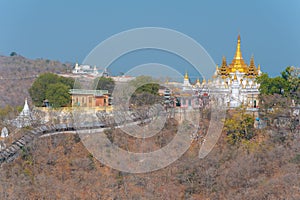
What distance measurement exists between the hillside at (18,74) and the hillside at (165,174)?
15073 mm

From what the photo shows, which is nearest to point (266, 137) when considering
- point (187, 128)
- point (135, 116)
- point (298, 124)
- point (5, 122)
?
point (298, 124)

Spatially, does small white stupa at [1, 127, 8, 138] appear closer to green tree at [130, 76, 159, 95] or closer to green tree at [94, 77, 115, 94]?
green tree at [130, 76, 159, 95]

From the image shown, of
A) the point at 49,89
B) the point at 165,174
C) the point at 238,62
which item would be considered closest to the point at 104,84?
the point at 49,89

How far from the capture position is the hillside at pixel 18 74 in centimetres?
3709

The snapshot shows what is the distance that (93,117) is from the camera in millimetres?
24250

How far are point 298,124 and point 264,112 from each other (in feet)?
4.67

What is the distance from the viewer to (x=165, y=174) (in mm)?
19172

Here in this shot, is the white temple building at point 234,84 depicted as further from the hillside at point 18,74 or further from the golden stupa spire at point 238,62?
the hillside at point 18,74

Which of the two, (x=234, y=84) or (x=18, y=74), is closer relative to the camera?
(x=234, y=84)

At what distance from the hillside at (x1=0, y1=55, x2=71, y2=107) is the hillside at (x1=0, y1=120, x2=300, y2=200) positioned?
593 inches

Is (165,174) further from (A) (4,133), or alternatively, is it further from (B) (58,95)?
(B) (58,95)

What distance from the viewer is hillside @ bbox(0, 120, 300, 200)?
17.8 m

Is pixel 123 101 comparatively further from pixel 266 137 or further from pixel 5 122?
pixel 266 137

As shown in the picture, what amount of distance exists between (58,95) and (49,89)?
922 millimetres
